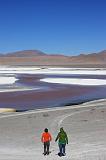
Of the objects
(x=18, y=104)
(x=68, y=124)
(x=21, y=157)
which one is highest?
(x=18, y=104)

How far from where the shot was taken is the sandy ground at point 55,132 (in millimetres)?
15039

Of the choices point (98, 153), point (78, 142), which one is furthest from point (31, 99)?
point (98, 153)

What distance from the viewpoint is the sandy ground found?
15.0m

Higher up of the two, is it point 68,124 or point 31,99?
point 31,99

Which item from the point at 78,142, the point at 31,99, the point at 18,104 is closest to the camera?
the point at 78,142

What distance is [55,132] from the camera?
65.8ft

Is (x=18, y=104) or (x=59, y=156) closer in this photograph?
(x=59, y=156)

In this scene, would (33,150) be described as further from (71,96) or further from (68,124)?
(71,96)

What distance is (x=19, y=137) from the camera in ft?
62.2

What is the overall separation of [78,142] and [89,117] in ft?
A: 26.5

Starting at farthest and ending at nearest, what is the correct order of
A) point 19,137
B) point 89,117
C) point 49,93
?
point 49,93
point 89,117
point 19,137

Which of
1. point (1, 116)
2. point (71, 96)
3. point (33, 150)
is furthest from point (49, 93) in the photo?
point (33, 150)

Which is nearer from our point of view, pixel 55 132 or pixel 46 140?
pixel 46 140

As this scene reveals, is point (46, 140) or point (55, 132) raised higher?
point (55, 132)
